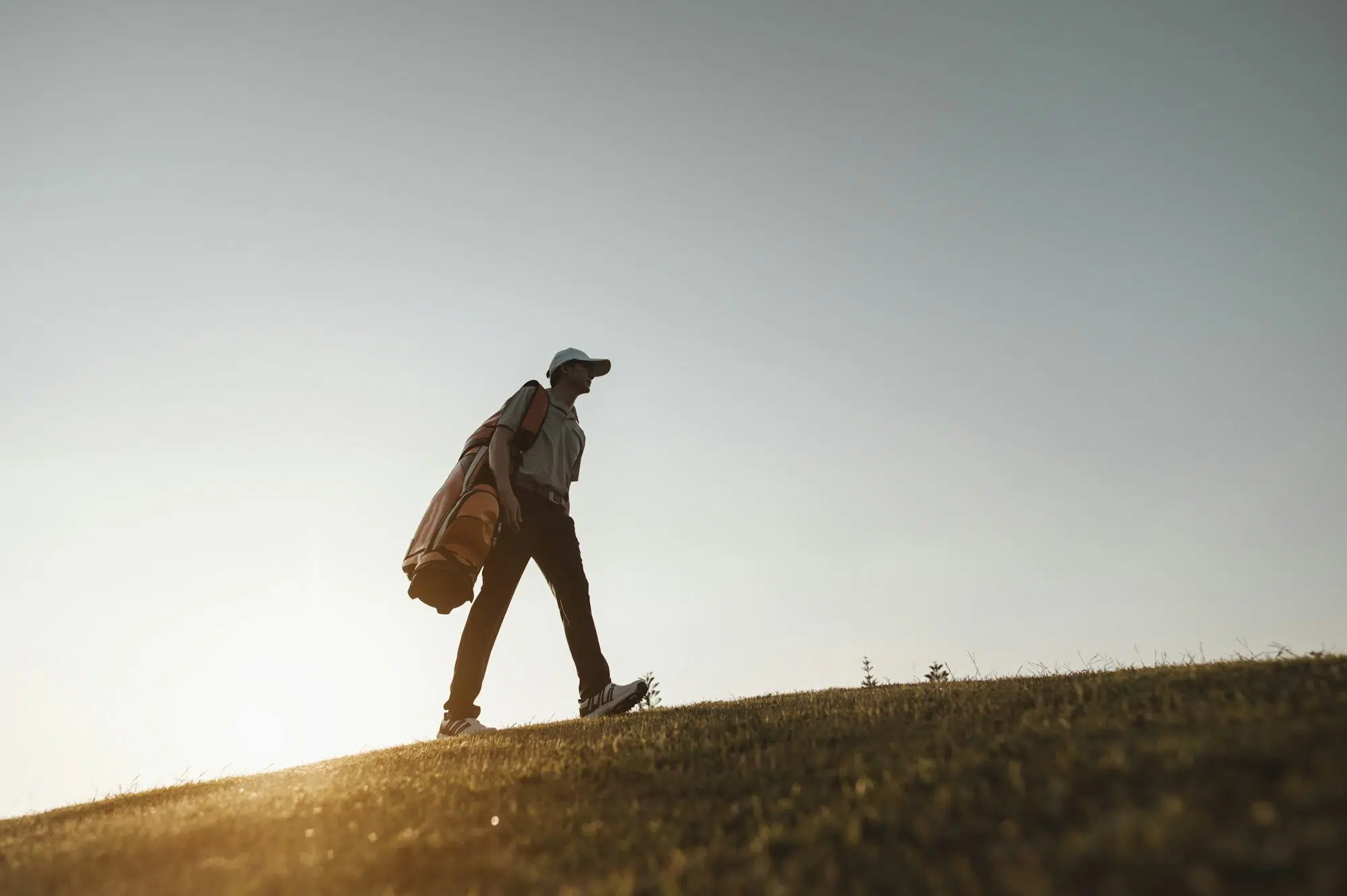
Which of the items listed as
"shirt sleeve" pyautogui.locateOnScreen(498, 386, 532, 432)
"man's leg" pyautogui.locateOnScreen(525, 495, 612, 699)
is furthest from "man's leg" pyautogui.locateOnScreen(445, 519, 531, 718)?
"shirt sleeve" pyautogui.locateOnScreen(498, 386, 532, 432)

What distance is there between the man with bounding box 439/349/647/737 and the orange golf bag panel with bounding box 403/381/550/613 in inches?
4.7

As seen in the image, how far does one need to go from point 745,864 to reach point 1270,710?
87.2 inches

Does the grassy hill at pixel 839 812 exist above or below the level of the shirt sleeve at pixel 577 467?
below

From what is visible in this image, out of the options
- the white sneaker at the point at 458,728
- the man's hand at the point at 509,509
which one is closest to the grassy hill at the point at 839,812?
the white sneaker at the point at 458,728

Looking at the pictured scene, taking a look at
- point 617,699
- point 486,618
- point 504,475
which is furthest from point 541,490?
point 617,699

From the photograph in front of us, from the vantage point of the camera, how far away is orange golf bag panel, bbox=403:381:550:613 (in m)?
7.45

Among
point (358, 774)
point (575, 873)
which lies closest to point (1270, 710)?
point (575, 873)

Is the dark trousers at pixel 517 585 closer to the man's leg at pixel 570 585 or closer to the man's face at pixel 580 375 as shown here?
the man's leg at pixel 570 585

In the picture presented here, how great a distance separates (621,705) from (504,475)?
8.07 ft

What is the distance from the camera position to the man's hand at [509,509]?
775cm

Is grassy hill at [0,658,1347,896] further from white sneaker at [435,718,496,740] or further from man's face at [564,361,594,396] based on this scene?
man's face at [564,361,594,396]

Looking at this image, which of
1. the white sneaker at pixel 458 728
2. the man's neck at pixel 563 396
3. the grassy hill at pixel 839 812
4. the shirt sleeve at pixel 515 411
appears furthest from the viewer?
the man's neck at pixel 563 396

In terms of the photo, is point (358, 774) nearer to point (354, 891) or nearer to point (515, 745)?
point (515, 745)

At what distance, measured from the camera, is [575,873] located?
9.30ft
